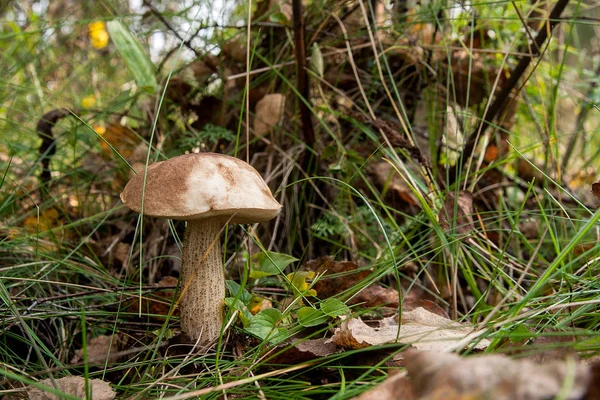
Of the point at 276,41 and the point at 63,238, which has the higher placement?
the point at 276,41

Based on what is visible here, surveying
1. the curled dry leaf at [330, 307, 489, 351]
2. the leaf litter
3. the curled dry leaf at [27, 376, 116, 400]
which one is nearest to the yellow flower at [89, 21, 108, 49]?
the curled dry leaf at [27, 376, 116, 400]

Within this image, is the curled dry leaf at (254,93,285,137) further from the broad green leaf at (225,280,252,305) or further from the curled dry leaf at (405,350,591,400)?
the curled dry leaf at (405,350,591,400)

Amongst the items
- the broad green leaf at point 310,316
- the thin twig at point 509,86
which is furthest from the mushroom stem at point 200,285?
the thin twig at point 509,86

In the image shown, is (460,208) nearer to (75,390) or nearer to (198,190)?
(198,190)

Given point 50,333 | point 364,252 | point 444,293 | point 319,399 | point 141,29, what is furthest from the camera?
point 141,29

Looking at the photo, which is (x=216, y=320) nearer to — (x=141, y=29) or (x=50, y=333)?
(x=50, y=333)

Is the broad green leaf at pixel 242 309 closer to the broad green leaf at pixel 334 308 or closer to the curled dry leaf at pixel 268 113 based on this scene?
the broad green leaf at pixel 334 308

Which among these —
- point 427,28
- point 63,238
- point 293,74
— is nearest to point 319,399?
point 63,238
